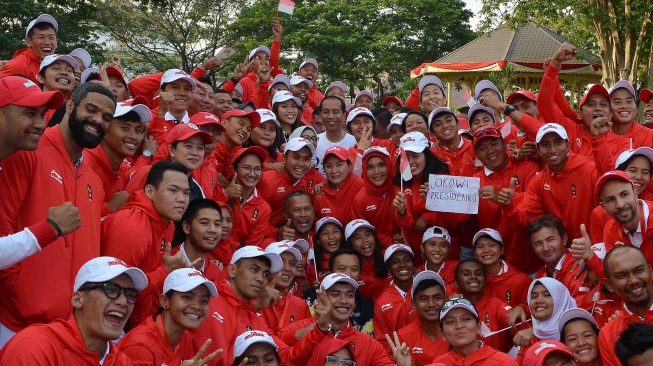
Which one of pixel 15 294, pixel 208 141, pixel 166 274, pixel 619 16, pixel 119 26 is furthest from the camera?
pixel 119 26

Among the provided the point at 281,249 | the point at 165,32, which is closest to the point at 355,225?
the point at 281,249

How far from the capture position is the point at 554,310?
738 cm

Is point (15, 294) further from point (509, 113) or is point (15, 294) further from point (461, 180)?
point (509, 113)

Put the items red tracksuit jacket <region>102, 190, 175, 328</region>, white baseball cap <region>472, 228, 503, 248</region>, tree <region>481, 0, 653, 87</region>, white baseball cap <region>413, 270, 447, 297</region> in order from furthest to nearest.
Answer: tree <region>481, 0, 653, 87</region>
white baseball cap <region>472, 228, 503, 248</region>
white baseball cap <region>413, 270, 447, 297</region>
red tracksuit jacket <region>102, 190, 175, 328</region>

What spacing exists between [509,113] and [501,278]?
84.2 inches

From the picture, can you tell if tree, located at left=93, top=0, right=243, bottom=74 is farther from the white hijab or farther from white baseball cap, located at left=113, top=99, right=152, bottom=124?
the white hijab

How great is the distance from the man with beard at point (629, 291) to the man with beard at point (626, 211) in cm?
63

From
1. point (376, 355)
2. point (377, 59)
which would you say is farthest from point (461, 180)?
point (377, 59)

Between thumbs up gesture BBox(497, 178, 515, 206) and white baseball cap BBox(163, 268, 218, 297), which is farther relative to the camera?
thumbs up gesture BBox(497, 178, 515, 206)

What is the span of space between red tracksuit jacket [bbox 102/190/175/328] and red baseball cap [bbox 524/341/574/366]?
3.27m

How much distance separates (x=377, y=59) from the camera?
4241cm

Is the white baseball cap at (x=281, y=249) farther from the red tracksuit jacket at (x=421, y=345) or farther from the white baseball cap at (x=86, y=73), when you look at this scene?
the white baseball cap at (x=86, y=73)

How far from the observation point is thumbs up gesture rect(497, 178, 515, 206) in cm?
850

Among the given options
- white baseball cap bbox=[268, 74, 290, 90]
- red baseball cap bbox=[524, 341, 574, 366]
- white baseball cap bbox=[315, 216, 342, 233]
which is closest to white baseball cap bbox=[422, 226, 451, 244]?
white baseball cap bbox=[315, 216, 342, 233]
